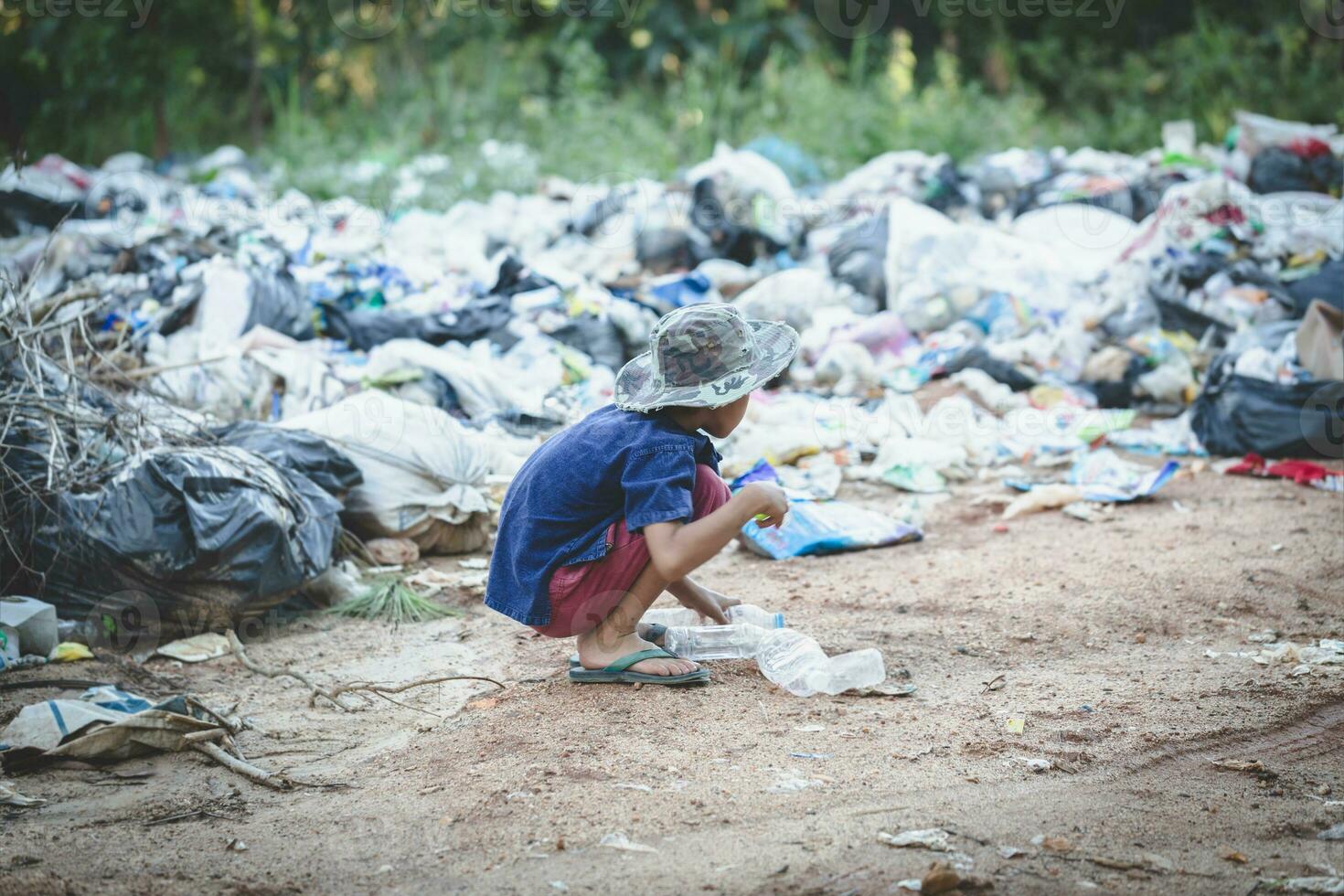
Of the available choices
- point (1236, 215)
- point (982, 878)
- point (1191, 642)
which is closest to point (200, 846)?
point (982, 878)

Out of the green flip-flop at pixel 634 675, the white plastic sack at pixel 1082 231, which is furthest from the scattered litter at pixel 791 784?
the white plastic sack at pixel 1082 231

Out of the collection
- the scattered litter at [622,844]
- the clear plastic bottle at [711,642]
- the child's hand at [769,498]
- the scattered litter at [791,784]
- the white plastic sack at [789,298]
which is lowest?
the clear plastic bottle at [711,642]

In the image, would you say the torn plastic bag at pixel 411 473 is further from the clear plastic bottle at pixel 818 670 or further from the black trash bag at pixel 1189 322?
the black trash bag at pixel 1189 322

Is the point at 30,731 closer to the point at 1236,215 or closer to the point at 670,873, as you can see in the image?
the point at 670,873

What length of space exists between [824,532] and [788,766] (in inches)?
70.7

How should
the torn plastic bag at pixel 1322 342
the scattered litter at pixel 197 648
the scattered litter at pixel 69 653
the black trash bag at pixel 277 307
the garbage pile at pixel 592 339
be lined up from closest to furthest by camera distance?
the scattered litter at pixel 69 653 < the scattered litter at pixel 197 648 < the garbage pile at pixel 592 339 < the torn plastic bag at pixel 1322 342 < the black trash bag at pixel 277 307

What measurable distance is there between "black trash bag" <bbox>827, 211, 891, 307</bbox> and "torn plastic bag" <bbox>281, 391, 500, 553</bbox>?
10.3 ft

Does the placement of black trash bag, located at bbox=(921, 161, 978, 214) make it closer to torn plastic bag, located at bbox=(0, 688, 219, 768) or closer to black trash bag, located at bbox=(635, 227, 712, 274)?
black trash bag, located at bbox=(635, 227, 712, 274)

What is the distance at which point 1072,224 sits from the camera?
6.84 meters

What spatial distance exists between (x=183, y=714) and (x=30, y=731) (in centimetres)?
28

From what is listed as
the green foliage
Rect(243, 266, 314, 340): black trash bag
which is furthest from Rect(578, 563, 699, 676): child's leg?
the green foliage

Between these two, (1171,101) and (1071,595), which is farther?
(1171,101)

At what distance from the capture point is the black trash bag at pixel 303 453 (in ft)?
11.9

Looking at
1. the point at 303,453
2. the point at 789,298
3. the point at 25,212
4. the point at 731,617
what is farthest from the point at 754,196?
the point at 731,617
